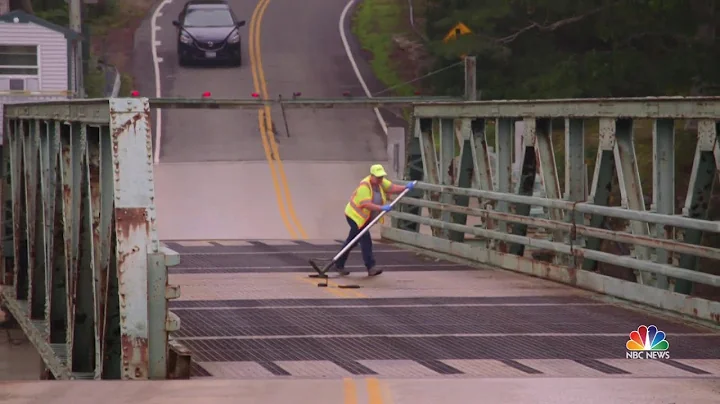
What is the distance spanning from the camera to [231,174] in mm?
44469

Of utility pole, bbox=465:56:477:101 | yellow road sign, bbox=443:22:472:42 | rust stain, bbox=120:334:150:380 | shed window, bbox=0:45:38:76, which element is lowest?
rust stain, bbox=120:334:150:380

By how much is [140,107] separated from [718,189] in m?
28.9

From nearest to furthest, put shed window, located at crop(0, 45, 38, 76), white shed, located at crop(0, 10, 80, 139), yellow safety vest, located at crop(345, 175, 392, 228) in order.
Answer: yellow safety vest, located at crop(345, 175, 392, 228) < white shed, located at crop(0, 10, 80, 139) < shed window, located at crop(0, 45, 38, 76)

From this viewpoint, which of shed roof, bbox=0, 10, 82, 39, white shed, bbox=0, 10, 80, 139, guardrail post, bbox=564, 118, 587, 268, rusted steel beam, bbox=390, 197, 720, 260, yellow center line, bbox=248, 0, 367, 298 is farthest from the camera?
white shed, bbox=0, 10, 80, 139

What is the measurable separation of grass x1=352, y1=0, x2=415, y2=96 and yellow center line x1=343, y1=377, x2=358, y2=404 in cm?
4271

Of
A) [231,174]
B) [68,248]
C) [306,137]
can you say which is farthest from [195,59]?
[68,248]

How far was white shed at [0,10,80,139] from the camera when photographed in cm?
5016

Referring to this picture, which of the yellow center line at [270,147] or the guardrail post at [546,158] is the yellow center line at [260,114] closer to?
the yellow center line at [270,147]

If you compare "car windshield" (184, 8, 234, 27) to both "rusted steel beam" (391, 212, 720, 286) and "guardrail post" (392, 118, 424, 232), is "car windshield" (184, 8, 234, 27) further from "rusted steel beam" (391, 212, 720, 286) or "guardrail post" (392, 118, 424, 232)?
"rusted steel beam" (391, 212, 720, 286)

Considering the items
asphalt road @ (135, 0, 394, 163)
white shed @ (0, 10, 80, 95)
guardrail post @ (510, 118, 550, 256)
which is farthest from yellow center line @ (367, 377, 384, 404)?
white shed @ (0, 10, 80, 95)

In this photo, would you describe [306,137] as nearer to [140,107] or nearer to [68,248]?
[68,248]

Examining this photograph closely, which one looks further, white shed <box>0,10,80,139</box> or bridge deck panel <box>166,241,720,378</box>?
white shed <box>0,10,80,139</box>

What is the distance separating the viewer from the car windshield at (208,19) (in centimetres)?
5775

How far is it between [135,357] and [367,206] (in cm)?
885
